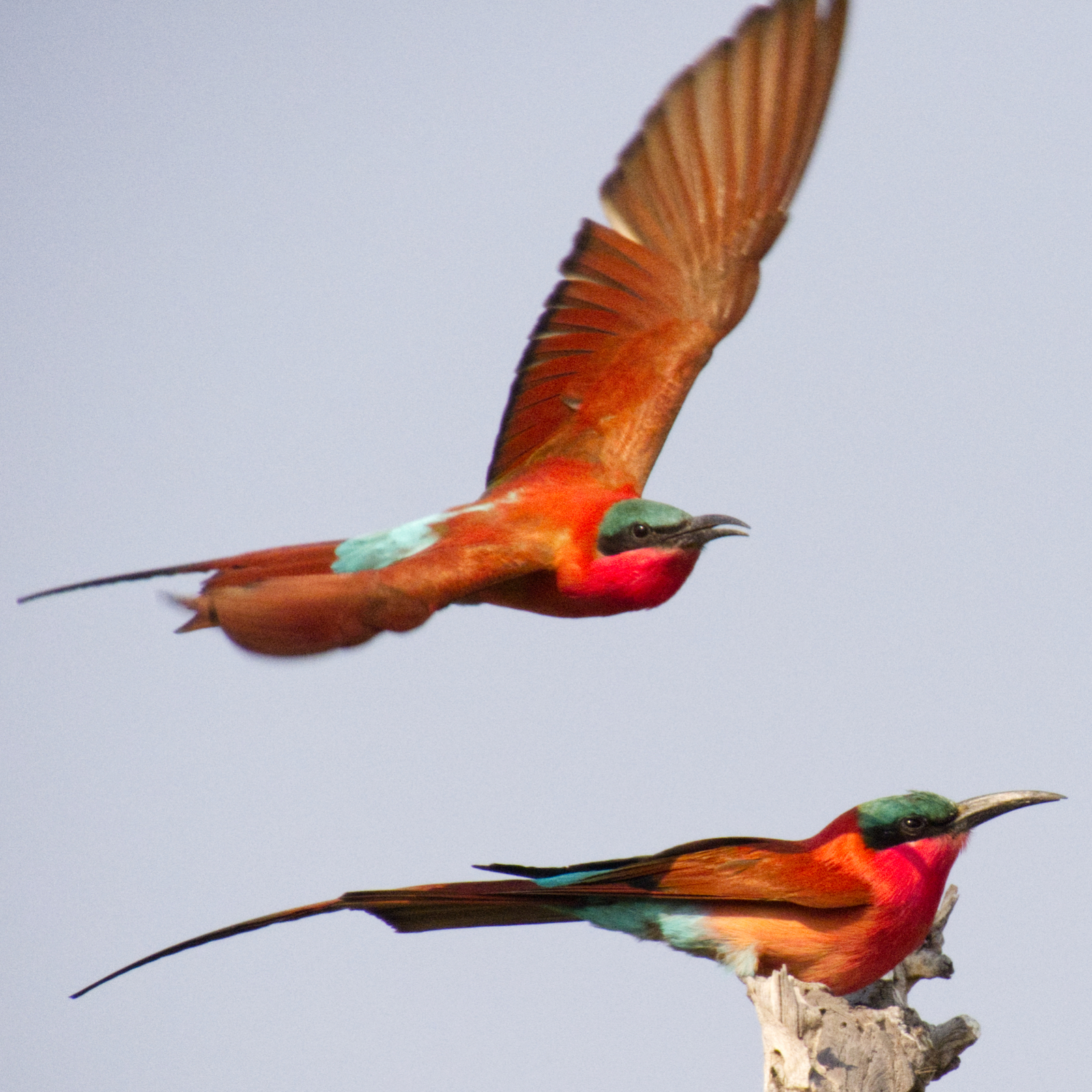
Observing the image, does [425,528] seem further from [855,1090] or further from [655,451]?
[855,1090]

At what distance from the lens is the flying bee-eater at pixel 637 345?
276 inches

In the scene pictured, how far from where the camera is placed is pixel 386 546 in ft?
22.9

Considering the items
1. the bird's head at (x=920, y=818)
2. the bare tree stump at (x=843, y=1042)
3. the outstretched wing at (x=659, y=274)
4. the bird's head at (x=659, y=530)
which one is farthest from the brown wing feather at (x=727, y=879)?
the outstretched wing at (x=659, y=274)

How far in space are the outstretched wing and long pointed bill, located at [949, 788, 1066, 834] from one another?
194 centimetres

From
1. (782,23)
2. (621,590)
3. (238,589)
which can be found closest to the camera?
(238,589)

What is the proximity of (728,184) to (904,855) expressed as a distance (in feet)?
9.63

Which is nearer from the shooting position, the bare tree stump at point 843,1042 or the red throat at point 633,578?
the bare tree stump at point 843,1042

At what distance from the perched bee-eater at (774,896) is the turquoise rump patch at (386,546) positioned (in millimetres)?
1222

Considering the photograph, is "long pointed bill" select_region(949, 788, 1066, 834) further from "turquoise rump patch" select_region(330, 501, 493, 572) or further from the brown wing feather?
"turquoise rump patch" select_region(330, 501, 493, 572)

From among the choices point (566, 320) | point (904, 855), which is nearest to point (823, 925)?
point (904, 855)

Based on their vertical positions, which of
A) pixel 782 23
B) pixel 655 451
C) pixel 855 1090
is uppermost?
pixel 782 23

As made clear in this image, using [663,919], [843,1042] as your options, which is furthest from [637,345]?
[843,1042]

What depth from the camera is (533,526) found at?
7.05 metres

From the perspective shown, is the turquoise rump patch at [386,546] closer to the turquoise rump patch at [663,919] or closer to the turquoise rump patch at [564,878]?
the turquoise rump patch at [564,878]
